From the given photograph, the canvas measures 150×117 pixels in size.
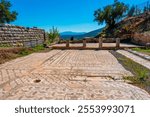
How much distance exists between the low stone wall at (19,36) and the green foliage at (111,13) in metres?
22.5

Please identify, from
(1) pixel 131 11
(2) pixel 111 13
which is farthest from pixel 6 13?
(1) pixel 131 11

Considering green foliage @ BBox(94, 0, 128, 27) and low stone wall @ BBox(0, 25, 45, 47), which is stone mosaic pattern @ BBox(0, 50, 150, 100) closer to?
low stone wall @ BBox(0, 25, 45, 47)

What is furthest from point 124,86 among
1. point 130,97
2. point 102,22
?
point 102,22

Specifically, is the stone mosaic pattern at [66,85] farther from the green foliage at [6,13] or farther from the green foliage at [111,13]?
the green foliage at [111,13]

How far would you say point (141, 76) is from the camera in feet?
21.1

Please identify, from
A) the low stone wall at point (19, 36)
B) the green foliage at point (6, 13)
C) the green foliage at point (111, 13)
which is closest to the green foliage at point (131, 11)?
the green foliage at point (111, 13)

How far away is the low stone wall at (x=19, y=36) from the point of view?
41.1 ft

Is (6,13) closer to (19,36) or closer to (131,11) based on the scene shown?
(19,36)

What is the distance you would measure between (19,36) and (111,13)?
27591mm

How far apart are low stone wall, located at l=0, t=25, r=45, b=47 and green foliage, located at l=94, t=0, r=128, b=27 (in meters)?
22.5

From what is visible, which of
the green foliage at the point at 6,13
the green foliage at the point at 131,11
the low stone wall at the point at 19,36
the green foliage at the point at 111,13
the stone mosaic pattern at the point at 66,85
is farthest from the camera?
the green foliage at the point at 131,11

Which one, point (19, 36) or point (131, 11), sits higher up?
point (131, 11)

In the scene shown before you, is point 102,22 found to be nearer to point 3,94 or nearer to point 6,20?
point 6,20

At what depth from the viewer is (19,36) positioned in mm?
14703
